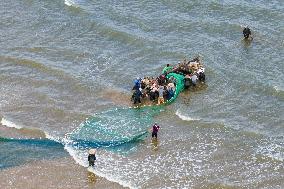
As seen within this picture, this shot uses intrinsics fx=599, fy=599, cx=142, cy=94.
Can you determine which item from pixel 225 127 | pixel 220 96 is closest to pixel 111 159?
pixel 225 127

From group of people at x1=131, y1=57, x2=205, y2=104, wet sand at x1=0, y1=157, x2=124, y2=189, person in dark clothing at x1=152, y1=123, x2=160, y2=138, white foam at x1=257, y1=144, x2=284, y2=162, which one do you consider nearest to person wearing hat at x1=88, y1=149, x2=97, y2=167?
wet sand at x1=0, y1=157, x2=124, y2=189

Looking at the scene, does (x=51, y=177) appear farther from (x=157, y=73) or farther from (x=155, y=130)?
(x=157, y=73)

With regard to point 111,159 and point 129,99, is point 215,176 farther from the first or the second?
point 129,99

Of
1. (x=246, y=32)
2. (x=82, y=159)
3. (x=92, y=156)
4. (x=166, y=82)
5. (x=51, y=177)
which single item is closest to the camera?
(x=51, y=177)

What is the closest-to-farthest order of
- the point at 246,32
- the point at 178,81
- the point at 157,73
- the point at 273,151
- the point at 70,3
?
the point at 273,151, the point at 178,81, the point at 157,73, the point at 246,32, the point at 70,3

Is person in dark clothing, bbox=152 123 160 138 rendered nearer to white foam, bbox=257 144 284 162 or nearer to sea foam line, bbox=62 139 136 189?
sea foam line, bbox=62 139 136 189

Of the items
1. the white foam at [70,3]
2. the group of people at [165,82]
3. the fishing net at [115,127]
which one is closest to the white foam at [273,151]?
the fishing net at [115,127]

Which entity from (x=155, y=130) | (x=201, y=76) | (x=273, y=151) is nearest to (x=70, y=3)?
(x=201, y=76)
